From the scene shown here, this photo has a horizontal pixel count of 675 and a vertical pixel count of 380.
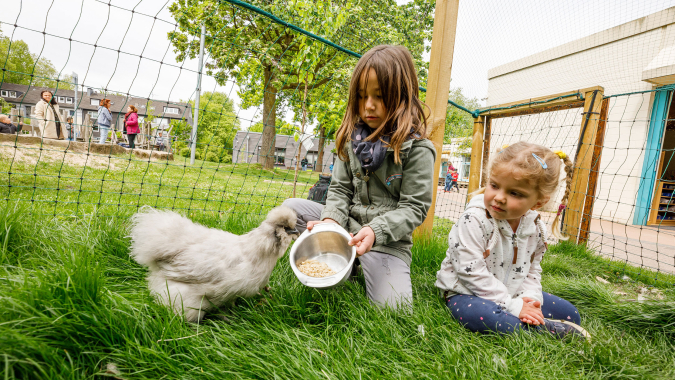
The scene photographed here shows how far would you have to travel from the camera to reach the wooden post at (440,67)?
276 centimetres

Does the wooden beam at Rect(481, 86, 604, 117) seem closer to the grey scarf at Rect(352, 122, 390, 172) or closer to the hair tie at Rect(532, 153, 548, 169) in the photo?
the hair tie at Rect(532, 153, 548, 169)

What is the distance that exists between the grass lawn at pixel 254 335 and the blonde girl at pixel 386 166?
200 mm

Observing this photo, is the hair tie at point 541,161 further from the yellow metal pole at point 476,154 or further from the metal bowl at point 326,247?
the yellow metal pole at point 476,154

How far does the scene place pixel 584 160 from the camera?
3.94m

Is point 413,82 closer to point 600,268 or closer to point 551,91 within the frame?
point 600,268

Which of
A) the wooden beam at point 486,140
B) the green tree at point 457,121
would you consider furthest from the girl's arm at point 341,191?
the green tree at point 457,121

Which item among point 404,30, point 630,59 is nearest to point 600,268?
point 630,59

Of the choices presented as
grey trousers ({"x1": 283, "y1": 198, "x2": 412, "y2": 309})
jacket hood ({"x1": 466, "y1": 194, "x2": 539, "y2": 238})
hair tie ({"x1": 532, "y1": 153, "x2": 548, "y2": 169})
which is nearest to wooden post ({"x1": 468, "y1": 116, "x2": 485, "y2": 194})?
jacket hood ({"x1": 466, "y1": 194, "x2": 539, "y2": 238})

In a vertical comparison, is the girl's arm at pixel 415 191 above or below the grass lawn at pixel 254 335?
above

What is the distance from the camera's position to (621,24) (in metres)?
8.80

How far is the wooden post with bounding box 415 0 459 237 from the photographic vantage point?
9.04 feet

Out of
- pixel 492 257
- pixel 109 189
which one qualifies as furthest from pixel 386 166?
pixel 109 189

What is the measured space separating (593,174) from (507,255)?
3116mm

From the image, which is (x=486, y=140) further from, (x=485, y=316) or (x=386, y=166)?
(x=485, y=316)
